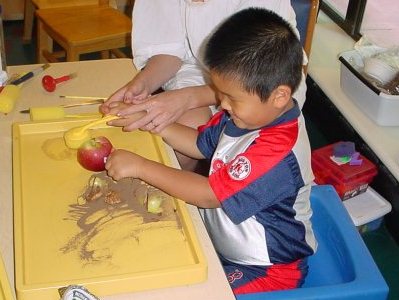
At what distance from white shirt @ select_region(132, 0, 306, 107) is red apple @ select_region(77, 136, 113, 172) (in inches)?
19.2

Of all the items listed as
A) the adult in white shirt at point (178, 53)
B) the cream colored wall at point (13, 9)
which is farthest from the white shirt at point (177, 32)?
the cream colored wall at point (13, 9)

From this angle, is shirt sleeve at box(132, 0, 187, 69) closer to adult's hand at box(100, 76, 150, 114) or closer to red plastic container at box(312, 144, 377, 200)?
adult's hand at box(100, 76, 150, 114)

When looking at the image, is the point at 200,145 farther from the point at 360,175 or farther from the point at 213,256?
the point at 360,175

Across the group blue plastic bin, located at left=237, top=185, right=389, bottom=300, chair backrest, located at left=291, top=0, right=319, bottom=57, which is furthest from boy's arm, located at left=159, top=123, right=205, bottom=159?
chair backrest, located at left=291, top=0, right=319, bottom=57

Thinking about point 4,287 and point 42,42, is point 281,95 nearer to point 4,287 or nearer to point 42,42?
point 4,287

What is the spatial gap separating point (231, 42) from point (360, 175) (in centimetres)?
110

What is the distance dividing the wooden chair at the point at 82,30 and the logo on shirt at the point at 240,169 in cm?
143

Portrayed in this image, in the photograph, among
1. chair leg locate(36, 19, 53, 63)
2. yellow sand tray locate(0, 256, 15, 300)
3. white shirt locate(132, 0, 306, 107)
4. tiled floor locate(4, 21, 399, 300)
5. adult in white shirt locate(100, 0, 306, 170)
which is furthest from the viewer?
chair leg locate(36, 19, 53, 63)

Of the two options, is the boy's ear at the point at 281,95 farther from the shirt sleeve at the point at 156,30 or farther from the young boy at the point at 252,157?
the shirt sleeve at the point at 156,30

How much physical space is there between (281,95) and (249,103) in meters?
0.05

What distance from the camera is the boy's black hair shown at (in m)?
0.88

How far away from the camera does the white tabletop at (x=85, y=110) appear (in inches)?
29.4

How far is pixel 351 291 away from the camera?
99 centimetres

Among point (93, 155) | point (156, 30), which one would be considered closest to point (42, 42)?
point (156, 30)
